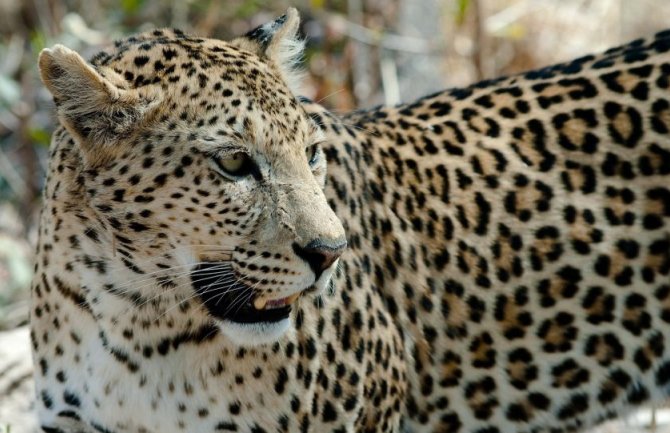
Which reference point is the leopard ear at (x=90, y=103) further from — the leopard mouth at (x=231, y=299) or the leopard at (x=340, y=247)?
the leopard mouth at (x=231, y=299)

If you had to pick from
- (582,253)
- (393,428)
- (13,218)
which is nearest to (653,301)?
(582,253)

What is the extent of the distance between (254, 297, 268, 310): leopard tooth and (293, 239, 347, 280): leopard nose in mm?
290

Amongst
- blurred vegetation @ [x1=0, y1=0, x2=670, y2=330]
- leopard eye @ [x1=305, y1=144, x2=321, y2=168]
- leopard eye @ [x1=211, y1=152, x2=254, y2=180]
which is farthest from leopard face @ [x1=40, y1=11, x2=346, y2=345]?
blurred vegetation @ [x1=0, y1=0, x2=670, y2=330]

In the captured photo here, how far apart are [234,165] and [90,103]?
63 cm

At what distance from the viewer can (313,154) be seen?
5.19 metres

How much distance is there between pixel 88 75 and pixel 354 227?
1.71 metres

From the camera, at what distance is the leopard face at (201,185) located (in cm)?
467

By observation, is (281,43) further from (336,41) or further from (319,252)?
(336,41)

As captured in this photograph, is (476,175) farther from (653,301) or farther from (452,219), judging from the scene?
(653,301)

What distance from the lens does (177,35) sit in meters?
5.32

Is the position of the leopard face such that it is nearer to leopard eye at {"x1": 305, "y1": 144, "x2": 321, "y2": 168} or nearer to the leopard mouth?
the leopard mouth

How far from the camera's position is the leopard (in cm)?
476

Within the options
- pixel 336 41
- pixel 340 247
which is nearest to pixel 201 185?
pixel 340 247

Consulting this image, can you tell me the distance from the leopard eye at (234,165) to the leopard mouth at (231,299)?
0.37m
